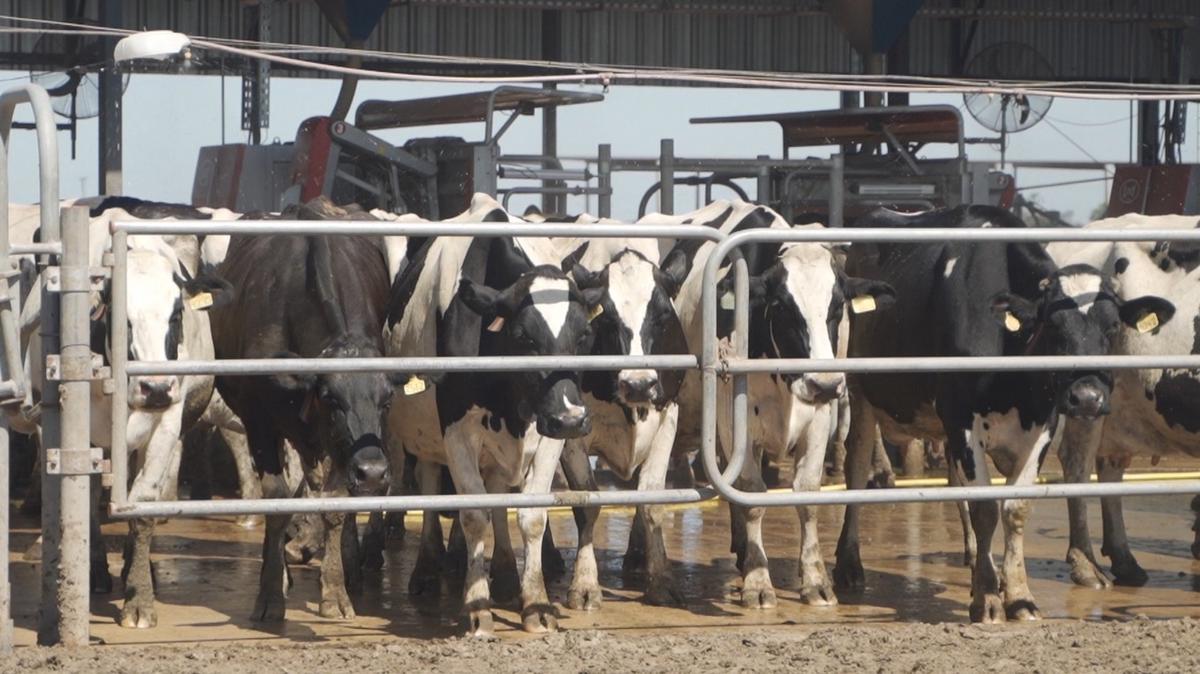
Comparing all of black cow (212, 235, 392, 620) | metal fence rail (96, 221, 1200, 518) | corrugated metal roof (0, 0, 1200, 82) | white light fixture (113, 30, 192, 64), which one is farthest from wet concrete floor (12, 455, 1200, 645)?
corrugated metal roof (0, 0, 1200, 82)

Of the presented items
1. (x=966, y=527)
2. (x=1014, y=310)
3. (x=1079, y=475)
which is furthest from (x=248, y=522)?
(x=1014, y=310)

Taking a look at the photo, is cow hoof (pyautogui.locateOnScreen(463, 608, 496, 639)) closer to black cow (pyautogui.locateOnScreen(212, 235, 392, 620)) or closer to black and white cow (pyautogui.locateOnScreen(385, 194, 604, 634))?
black and white cow (pyautogui.locateOnScreen(385, 194, 604, 634))

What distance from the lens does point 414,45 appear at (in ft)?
66.7

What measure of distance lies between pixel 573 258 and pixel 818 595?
209 cm

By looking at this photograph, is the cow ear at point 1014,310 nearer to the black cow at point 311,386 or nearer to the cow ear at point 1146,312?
the cow ear at point 1146,312

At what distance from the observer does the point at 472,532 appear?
7832mm

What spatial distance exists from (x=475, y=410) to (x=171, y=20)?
12263 millimetres

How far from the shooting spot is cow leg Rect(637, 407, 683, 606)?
8.64m

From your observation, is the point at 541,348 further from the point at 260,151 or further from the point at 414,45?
the point at 414,45

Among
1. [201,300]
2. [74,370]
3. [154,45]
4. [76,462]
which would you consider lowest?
[76,462]

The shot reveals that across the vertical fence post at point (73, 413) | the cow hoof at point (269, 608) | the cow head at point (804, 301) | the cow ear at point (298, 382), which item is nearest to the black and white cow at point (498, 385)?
the cow ear at point (298, 382)

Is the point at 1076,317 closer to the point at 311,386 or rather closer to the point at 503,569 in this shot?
the point at 503,569

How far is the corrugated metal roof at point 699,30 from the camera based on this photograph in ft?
64.1

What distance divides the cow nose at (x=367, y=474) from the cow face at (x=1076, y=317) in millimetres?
2948
